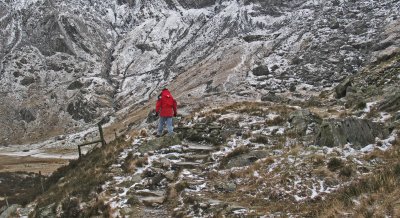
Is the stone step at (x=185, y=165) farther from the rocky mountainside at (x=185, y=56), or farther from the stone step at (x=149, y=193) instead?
the rocky mountainside at (x=185, y=56)

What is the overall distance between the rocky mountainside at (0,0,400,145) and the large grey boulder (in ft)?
188

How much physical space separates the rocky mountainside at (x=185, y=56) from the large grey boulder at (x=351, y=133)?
5734cm

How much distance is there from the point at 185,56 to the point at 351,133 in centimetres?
14767

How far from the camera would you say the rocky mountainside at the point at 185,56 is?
9581cm

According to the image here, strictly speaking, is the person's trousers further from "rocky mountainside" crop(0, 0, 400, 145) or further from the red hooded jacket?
"rocky mountainside" crop(0, 0, 400, 145)

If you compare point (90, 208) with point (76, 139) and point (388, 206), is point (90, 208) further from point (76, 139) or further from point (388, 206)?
point (76, 139)

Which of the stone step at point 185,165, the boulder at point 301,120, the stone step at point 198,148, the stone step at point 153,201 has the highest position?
the boulder at point 301,120

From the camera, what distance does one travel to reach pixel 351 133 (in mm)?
15812

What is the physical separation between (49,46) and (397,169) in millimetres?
195831

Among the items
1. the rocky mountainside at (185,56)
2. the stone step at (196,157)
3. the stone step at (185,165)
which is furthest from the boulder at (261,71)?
the stone step at (185,165)

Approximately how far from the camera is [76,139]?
12888 cm

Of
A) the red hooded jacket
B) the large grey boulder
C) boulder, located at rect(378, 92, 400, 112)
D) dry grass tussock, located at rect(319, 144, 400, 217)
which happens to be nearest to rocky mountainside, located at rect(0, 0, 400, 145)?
boulder, located at rect(378, 92, 400, 112)

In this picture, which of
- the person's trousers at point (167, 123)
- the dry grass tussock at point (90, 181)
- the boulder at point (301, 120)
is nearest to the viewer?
the dry grass tussock at point (90, 181)

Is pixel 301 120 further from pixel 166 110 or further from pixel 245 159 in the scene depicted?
pixel 166 110
